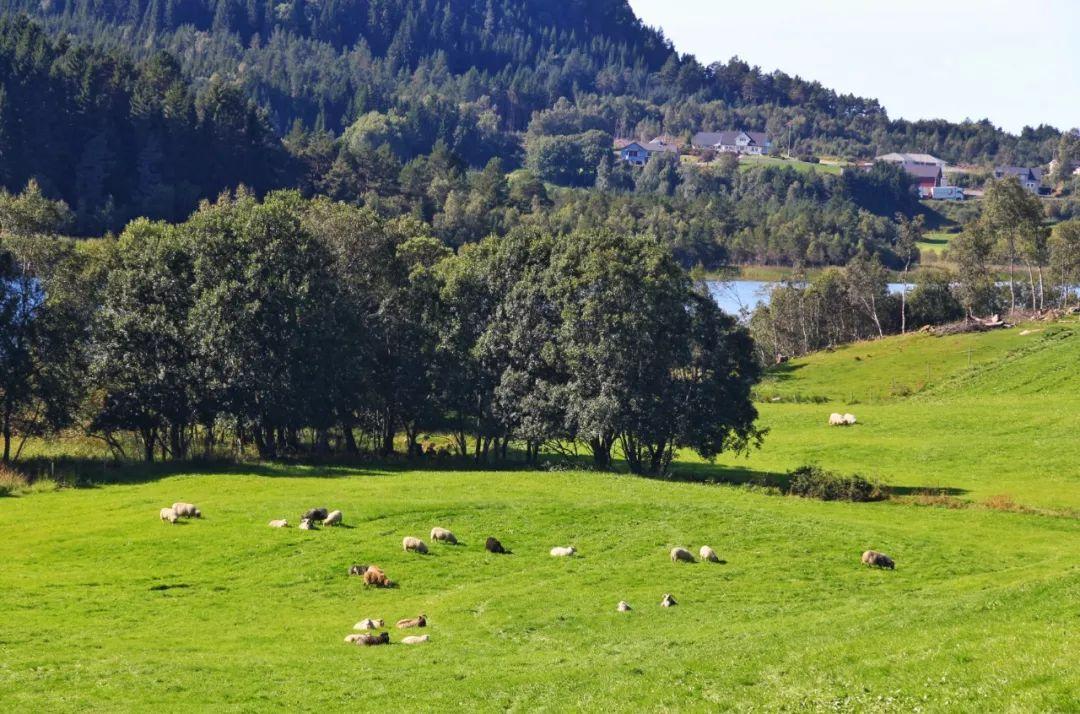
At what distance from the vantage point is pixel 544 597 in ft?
132

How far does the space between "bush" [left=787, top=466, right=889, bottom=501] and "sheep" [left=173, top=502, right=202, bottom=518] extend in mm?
33841

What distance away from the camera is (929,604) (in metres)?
36.5

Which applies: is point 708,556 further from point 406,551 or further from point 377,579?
point 377,579

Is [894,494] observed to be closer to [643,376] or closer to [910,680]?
[643,376]

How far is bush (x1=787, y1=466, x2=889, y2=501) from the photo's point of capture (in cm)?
6600

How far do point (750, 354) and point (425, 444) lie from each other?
2745cm

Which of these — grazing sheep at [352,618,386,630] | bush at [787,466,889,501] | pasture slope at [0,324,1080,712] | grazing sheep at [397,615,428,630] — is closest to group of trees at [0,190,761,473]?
pasture slope at [0,324,1080,712]

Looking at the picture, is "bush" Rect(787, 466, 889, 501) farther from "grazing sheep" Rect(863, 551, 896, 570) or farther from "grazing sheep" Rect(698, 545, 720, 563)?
"grazing sheep" Rect(698, 545, 720, 563)

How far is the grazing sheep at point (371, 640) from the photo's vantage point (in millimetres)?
34281

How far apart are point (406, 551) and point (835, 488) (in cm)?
3048

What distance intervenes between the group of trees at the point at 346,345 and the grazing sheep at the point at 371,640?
36.7 meters

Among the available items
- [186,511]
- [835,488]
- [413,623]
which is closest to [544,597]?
[413,623]

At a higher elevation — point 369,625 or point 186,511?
point 186,511

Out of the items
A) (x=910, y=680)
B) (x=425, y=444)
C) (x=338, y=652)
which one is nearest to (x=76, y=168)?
(x=425, y=444)
